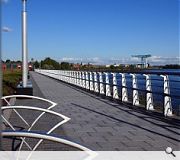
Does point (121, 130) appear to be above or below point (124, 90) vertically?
below

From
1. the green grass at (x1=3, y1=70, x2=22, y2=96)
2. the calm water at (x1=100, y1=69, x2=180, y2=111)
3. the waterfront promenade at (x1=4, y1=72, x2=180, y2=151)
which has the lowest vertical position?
the waterfront promenade at (x1=4, y1=72, x2=180, y2=151)

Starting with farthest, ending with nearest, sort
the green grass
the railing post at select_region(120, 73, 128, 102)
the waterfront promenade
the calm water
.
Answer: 1. the green grass
2. the railing post at select_region(120, 73, 128, 102)
3. the calm water
4. the waterfront promenade

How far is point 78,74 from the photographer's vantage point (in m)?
28.0

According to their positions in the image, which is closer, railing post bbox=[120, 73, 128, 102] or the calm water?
the calm water

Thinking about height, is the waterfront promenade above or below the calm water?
below

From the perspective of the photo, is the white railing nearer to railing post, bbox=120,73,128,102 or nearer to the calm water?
railing post, bbox=120,73,128,102

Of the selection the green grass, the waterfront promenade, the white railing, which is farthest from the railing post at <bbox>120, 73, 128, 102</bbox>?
the green grass

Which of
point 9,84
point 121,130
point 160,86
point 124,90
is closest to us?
point 121,130

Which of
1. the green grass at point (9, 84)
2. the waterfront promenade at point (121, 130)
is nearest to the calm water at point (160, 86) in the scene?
the waterfront promenade at point (121, 130)

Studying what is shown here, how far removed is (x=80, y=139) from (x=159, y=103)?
22.8 ft

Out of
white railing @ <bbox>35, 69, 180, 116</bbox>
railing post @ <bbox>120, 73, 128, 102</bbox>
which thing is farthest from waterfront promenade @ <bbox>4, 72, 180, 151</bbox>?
railing post @ <bbox>120, 73, 128, 102</bbox>

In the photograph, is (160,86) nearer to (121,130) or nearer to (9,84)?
(121,130)

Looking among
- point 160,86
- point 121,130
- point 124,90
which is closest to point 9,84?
point 124,90

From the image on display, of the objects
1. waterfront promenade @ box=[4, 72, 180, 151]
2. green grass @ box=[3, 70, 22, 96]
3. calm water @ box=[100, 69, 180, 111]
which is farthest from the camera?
green grass @ box=[3, 70, 22, 96]
